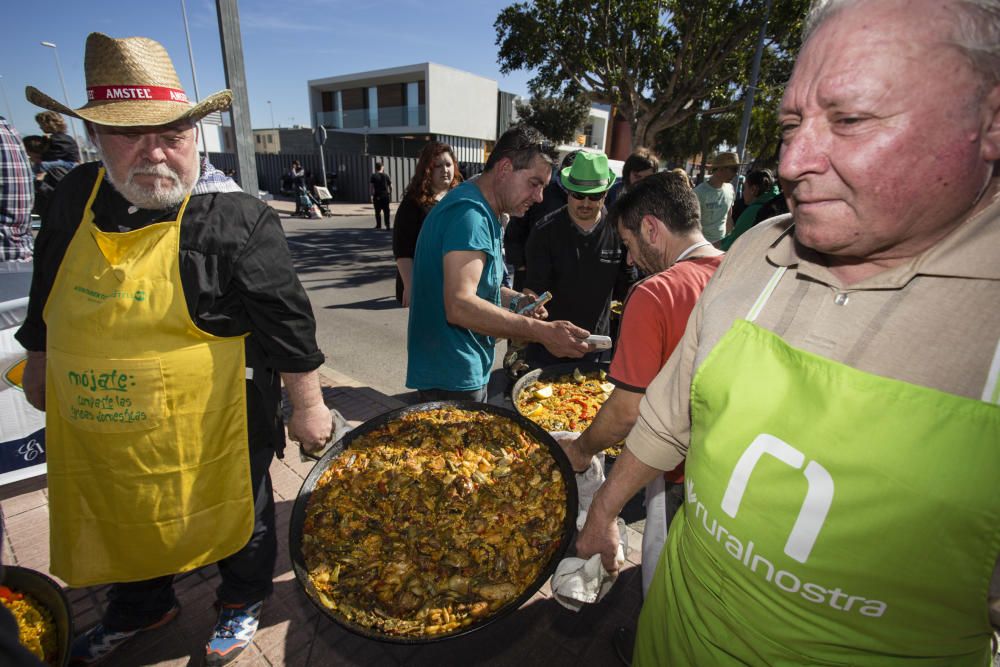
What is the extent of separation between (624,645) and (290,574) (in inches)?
72.3

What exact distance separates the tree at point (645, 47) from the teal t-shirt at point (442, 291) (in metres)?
17.3

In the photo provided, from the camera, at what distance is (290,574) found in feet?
8.63

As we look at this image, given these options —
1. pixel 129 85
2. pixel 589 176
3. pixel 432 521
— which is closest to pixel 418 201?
pixel 589 176

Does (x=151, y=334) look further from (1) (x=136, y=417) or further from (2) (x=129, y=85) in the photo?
(2) (x=129, y=85)

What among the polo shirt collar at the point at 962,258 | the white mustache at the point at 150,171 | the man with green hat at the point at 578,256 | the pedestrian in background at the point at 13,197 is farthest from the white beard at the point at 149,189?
the man with green hat at the point at 578,256

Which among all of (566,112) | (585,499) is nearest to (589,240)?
(585,499)

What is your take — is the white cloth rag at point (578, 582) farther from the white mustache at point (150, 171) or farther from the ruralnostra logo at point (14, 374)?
the ruralnostra logo at point (14, 374)

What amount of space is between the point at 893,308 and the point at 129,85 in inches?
99.2

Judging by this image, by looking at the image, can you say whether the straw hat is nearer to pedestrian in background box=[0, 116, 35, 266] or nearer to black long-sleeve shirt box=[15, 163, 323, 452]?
black long-sleeve shirt box=[15, 163, 323, 452]

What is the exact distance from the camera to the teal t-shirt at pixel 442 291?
246 centimetres

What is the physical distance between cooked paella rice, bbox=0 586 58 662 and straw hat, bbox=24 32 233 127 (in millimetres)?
1797

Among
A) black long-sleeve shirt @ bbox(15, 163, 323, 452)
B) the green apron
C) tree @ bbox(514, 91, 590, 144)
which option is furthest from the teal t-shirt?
tree @ bbox(514, 91, 590, 144)

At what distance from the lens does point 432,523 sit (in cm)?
184

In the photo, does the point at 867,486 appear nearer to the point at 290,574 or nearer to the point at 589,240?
the point at 290,574
